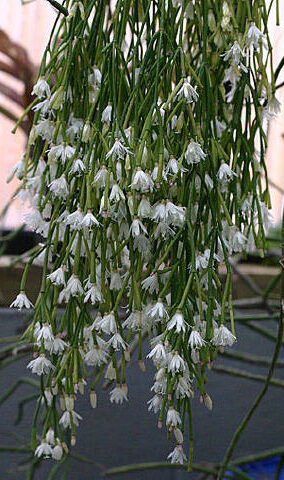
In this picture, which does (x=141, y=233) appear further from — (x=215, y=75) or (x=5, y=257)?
(x=5, y=257)

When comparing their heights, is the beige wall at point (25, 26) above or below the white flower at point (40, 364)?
above

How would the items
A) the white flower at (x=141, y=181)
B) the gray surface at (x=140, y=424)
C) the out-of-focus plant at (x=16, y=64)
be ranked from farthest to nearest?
1. the gray surface at (x=140, y=424)
2. the out-of-focus plant at (x=16, y=64)
3. the white flower at (x=141, y=181)

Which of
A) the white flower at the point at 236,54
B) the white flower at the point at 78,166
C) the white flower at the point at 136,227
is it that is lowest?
the white flower at the point at 136,227

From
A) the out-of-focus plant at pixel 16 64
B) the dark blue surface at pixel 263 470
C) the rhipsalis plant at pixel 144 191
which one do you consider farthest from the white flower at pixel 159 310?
the dark blue surface at pixel 263 470

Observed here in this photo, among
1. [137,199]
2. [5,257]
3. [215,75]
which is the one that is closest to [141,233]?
[137,199]

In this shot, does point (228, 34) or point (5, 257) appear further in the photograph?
point (5, 257)

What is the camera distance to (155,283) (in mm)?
393

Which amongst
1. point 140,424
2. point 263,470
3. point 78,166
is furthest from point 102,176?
point 263,470

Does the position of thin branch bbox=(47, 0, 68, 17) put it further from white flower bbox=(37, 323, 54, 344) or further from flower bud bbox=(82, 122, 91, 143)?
white flower bbox=(37, 323, 54, 344)

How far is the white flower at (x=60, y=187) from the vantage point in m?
0.39

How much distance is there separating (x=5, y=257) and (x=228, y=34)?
70 cm

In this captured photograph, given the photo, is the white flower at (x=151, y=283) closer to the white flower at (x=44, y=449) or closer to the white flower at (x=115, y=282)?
the white flower at (x=115, y=282)

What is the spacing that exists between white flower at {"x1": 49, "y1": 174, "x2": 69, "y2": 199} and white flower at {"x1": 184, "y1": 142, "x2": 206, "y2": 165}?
0.08 meters

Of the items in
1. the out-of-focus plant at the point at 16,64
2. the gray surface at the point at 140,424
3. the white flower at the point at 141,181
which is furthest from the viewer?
the gray surface at the point at 140,424
